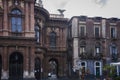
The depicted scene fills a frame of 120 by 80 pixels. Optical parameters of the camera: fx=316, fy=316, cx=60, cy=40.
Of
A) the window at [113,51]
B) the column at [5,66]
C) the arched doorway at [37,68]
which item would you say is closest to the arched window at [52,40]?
the arched doorway at [37,68]

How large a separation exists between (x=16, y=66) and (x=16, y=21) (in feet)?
20.6

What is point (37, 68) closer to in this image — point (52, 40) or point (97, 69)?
point (52, 40)

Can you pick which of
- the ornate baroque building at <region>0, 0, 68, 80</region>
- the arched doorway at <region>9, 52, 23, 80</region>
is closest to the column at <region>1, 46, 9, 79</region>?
the ornate baroque building at <region>0, 0, 68, 80</region>

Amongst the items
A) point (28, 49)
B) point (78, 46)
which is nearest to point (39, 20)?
point (28, 49)

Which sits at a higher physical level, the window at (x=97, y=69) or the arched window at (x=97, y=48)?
the arched window at (x=97, y=48)

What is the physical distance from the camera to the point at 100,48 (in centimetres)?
6059

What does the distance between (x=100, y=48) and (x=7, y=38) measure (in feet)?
76.5

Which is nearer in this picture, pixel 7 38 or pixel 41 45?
pixel 7 38

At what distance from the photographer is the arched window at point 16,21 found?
43969 millimetres

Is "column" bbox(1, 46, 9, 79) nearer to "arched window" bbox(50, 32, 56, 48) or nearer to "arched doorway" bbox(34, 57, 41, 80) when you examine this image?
"arched doorway" bbox(34, 57, 41, 80)

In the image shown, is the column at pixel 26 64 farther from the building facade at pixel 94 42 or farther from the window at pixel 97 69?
the window at pixel 97 69

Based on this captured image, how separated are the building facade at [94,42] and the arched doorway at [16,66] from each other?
17.2 m

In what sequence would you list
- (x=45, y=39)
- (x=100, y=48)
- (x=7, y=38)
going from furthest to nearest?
(x=100, y=48) < (x=45, y=39) < (x=7, y=38)

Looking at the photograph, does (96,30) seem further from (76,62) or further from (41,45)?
(41,45)
